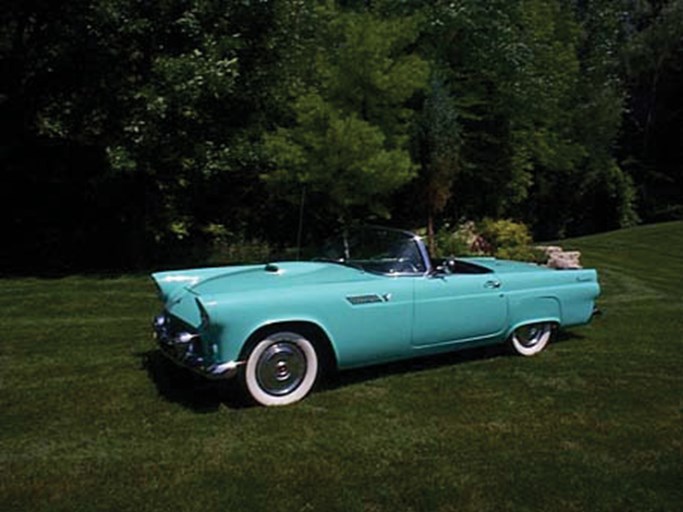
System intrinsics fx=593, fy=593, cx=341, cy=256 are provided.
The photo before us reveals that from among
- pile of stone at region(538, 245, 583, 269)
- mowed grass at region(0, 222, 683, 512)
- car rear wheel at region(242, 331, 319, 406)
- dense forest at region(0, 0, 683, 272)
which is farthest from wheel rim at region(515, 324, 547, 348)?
pile of stone at region(538, 245, 583, 269)

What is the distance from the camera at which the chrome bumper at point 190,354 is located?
11.9ft

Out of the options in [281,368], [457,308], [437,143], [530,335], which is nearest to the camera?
[281,368]

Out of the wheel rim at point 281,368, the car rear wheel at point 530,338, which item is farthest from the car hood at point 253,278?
the car rear wheel at point 530,338

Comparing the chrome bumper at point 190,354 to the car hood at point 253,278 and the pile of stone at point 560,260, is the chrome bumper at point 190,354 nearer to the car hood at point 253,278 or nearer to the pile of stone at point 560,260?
the car hood at point 253,278

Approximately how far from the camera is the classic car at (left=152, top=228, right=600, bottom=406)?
3.76 meters

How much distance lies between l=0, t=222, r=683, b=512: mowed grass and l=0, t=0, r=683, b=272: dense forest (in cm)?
431

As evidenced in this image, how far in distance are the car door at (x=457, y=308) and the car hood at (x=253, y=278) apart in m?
0.45

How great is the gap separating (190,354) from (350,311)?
109 centimetres

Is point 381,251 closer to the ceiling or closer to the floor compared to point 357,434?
closer to the ceiling

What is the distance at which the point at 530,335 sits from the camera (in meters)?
5.21

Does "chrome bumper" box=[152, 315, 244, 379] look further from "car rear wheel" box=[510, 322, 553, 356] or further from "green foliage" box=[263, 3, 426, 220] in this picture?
"green foliage" box=[263, 3, 426, 220]

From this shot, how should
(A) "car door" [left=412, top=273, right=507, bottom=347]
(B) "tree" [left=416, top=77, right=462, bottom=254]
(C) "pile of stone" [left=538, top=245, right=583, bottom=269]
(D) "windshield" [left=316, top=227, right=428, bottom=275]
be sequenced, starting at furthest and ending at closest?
(B) "tree" [left=416, top=77, right=462, bottom=254], (C) "pile of stone" [left=538, top=245, right=583, bottom=269], (D) "windshield" [left=316, top=227, right=428, bottom=275], (A) "car door" [left=412, top=273, right=507, bottom=347]

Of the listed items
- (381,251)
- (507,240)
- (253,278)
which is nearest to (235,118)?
(507,240)

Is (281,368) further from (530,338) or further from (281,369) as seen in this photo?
(530,338)
